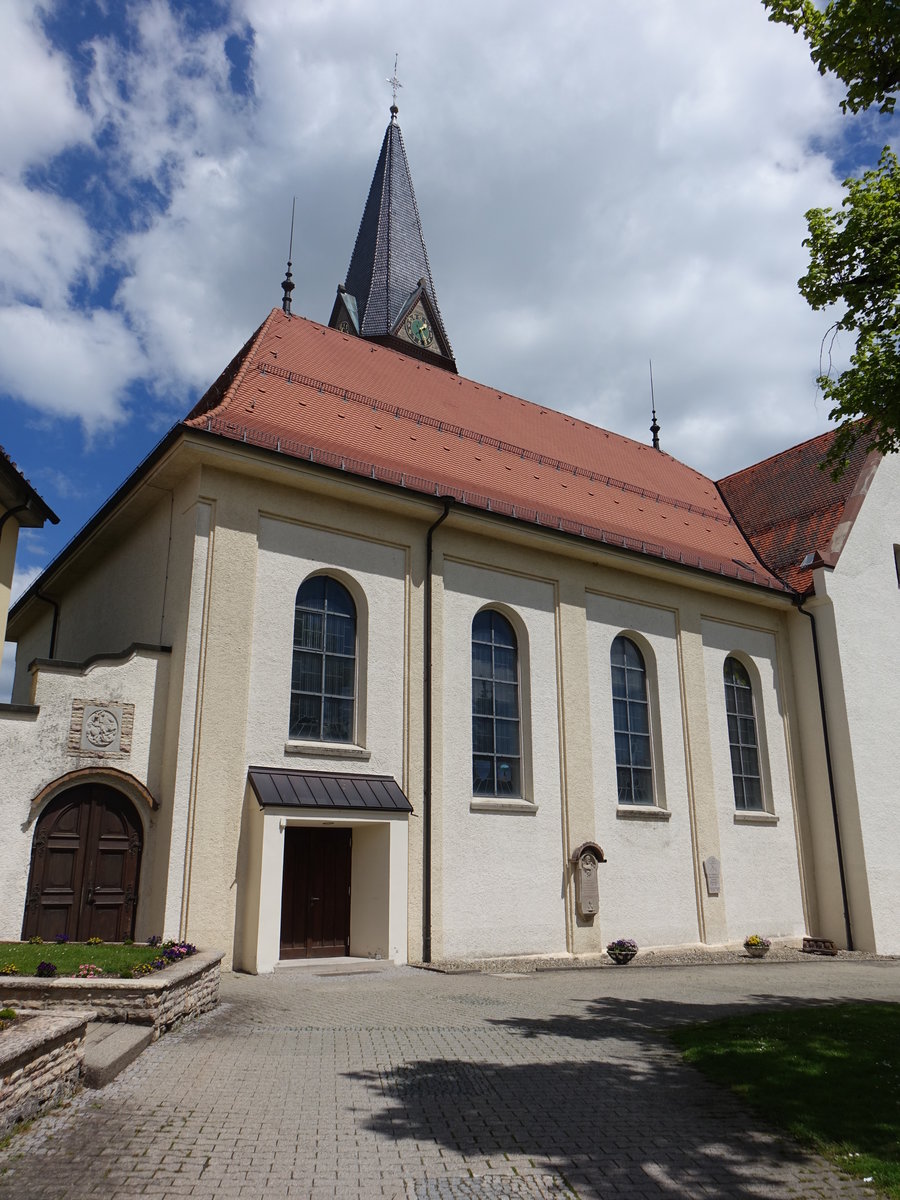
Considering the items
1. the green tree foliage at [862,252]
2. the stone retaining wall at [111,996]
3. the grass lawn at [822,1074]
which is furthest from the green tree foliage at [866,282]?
the stone retaining wall at [111,996]

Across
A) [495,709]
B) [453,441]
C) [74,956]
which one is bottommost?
[74,956]

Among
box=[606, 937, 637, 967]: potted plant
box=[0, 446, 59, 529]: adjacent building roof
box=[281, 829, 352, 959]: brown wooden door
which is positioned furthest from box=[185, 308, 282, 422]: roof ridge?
box=[606, 937, 637, 967]: potted plant

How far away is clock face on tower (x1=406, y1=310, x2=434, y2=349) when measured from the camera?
28.4 m

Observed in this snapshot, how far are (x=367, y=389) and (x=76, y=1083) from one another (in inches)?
590

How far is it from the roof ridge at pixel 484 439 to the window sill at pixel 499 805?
25.9ft

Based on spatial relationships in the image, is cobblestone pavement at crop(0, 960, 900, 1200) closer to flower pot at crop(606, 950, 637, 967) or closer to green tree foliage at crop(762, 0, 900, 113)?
flower pot at crop(606, 950, 637, 967)

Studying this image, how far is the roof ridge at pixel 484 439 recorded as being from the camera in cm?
1784

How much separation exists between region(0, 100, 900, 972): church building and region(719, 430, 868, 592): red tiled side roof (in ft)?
0.46

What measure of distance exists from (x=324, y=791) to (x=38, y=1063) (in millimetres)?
7982

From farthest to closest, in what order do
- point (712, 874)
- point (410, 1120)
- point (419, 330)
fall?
1. point (419, 330)
2. point (712, 874)
3. point (410, 1120)

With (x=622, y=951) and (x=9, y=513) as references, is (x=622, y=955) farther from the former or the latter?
(x=9, y=513)

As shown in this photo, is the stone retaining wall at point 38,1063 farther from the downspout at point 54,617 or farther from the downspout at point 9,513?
the downspout at point 54,617

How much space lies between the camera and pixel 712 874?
1831 cm

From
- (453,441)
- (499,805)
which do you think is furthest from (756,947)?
(453,441)
